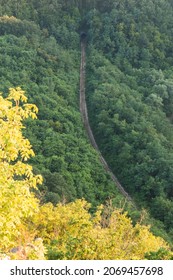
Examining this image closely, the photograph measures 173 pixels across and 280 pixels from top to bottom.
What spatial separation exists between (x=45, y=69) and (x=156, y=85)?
71.9 feet

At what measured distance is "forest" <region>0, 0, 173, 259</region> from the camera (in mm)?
33000

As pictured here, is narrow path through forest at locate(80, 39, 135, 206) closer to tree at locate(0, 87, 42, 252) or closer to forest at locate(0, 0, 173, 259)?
forest at locate(0, 0, 173, 259)

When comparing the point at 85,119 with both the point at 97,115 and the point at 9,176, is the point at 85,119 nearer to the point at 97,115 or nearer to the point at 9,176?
the point at 97,115

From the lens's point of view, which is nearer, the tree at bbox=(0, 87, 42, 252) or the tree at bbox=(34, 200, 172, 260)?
the tree at bbox=(0, 87, 42, 252)

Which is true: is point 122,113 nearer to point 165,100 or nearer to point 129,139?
point 129,139

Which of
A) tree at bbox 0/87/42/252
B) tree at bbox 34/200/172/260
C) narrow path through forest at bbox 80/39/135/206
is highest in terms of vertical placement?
tree at bbox 0/87/42/252

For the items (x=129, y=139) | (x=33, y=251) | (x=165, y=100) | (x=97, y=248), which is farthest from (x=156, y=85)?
(x=33, y=251)

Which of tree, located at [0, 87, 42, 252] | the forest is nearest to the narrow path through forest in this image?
the forest

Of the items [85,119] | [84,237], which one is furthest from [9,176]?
[85,119]

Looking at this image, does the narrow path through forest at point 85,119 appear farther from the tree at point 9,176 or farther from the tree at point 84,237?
the tree at point 9,176

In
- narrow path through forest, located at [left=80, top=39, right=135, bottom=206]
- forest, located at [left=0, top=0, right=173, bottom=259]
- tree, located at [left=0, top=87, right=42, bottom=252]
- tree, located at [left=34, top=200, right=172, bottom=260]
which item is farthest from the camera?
narrow path through forest, located at [left=80, top=39, right=135, bottom=206]

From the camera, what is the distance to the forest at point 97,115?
33.0 metres

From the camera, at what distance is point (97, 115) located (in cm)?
8050

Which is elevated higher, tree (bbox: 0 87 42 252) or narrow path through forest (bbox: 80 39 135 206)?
tree (bbox: 0 87 42 252)
